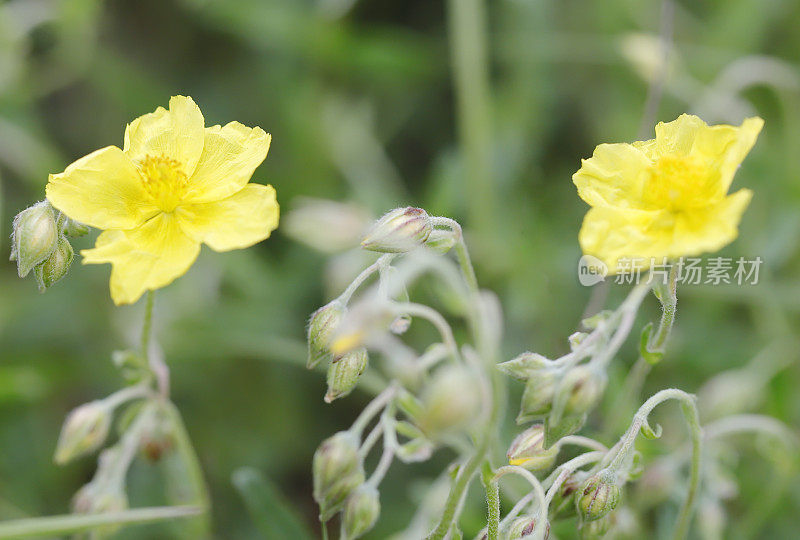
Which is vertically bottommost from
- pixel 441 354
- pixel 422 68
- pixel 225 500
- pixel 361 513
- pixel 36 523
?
pixel 225 500

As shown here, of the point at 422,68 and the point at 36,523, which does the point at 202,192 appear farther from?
the point at 422,68

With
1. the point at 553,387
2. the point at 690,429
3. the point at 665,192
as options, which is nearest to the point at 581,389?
the point at 553,387

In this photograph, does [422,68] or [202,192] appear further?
[422,68]

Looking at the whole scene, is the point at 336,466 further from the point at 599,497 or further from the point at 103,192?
the point at 103,192

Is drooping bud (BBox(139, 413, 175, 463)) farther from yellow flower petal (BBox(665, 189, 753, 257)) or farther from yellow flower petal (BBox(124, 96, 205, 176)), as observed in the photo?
yellow flower petal (BBox(665, 189, 753, 257))

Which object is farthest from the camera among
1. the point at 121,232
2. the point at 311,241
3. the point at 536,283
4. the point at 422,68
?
the point at 422,68

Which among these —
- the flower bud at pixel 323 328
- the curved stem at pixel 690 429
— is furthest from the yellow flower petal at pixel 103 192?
the curved stem at pixel 690 429

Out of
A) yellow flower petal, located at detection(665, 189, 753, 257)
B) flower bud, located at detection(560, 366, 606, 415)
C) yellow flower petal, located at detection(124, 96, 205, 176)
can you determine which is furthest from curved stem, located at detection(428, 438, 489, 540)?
yellow flower petal, located at detection(124, 96, 205, 176)

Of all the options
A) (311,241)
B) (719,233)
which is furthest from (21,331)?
(719,233)
